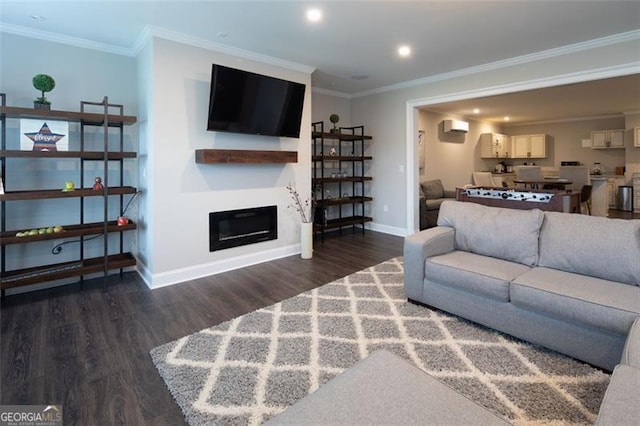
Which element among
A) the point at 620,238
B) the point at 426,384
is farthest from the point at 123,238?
the point at 620,238

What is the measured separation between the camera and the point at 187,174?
374 centimetres

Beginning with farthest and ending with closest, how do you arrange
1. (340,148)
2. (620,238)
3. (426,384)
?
(340,148)
(620,238)
(426,384)

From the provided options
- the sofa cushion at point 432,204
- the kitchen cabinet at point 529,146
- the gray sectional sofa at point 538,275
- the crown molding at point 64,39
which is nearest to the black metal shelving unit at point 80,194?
the crown molding at point 64,39

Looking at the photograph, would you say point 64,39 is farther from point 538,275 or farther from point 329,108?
point 538,275

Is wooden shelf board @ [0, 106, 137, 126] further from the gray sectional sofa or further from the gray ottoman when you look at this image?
the gray ottoman

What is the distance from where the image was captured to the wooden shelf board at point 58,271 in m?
3.15

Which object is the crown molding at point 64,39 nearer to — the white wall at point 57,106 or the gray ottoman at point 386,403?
the white wall at point 57,106

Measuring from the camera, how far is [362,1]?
115 inches

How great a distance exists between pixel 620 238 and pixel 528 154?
924 centimetres

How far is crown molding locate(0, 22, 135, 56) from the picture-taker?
331 centimetres

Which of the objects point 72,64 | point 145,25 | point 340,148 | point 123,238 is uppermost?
point 145,25

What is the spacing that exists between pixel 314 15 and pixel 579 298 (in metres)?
3.01

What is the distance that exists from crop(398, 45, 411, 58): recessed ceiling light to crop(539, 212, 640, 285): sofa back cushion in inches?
97.9

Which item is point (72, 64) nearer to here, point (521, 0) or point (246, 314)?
point (246, 314)
